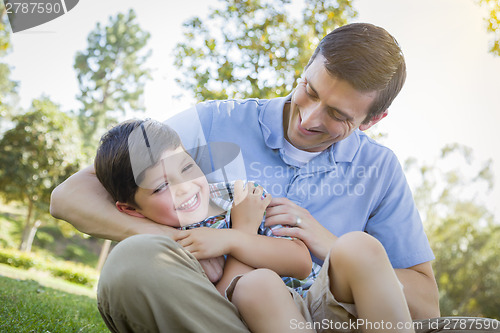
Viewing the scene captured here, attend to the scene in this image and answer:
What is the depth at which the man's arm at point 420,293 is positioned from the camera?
2166 millimetres

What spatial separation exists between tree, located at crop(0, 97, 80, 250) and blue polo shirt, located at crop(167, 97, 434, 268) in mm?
15289

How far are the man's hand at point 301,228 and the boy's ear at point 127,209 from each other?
588mm

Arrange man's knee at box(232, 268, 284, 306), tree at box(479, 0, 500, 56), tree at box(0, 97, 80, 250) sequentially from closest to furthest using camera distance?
man's knee at box(232, 268, 284, 306)
tree at box(479, 0, 500, 56)
tree at box(0, 97, 80, 250)

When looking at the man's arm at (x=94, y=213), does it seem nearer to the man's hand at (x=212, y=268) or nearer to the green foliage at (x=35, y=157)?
the man's hand at (x=212, y=268)

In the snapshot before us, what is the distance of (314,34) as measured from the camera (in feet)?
24.3

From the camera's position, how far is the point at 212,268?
192cm

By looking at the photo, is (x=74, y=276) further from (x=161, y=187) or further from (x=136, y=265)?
(x=136, y=265)

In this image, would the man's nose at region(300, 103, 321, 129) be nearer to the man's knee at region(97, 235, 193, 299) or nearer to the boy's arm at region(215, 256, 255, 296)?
the boy's arm at region(215, 256, 255, 296)

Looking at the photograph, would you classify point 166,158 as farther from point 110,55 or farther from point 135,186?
point 110,55

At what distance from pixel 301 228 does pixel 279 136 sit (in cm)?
58

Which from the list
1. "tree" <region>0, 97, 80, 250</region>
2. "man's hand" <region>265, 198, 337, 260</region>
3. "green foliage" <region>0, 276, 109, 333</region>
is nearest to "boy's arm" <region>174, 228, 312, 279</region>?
"man's hand" <region>265, 198, 337, 260</region>

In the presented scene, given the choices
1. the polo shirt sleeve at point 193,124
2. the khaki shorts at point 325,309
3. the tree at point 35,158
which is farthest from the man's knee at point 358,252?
the tree at point 35,158

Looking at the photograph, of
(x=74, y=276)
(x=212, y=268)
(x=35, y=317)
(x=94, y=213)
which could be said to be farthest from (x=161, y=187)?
(x=74, y=276)

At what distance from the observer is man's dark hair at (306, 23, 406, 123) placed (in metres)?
2.33
